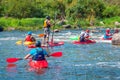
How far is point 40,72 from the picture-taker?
21188 mm

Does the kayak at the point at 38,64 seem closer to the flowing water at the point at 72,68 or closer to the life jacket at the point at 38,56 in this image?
the life jacket at the point at 38,56

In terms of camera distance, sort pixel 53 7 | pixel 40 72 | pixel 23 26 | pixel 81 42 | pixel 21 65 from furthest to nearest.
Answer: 1. pixel 53 7
2. pixel 23 26
3. pixel 81 42
4. pixel 21 65
5. pixel 40 72

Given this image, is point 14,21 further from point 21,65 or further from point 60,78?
point 60,78

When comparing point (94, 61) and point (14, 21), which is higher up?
point (94, 61)

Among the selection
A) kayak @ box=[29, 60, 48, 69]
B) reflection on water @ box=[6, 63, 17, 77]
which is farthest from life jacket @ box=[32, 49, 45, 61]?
reflection on water @ box=[6, 63, 17, 77]

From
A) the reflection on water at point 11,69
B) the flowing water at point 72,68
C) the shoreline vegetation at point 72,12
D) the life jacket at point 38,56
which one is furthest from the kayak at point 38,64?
the shoreline vegetation at point 72,12

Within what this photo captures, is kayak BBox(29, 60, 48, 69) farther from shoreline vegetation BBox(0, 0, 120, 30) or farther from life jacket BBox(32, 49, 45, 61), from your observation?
shoreline vegetation BBox(0, 0, 120, 30)

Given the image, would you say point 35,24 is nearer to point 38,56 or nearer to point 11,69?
point 11,69

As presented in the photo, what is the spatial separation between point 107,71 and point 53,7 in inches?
→ 2628

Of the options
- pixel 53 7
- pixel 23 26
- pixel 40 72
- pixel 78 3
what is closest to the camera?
pixel 40 72

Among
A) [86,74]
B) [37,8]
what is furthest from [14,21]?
[86,74]

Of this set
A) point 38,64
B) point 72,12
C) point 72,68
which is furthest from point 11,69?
point 72,12

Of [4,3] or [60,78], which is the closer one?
[60,78]

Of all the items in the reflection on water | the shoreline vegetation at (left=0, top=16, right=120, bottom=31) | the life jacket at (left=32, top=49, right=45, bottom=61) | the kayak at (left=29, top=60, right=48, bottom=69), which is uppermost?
the life jacket at (left=32, top=49, right=45, bottom=61)
